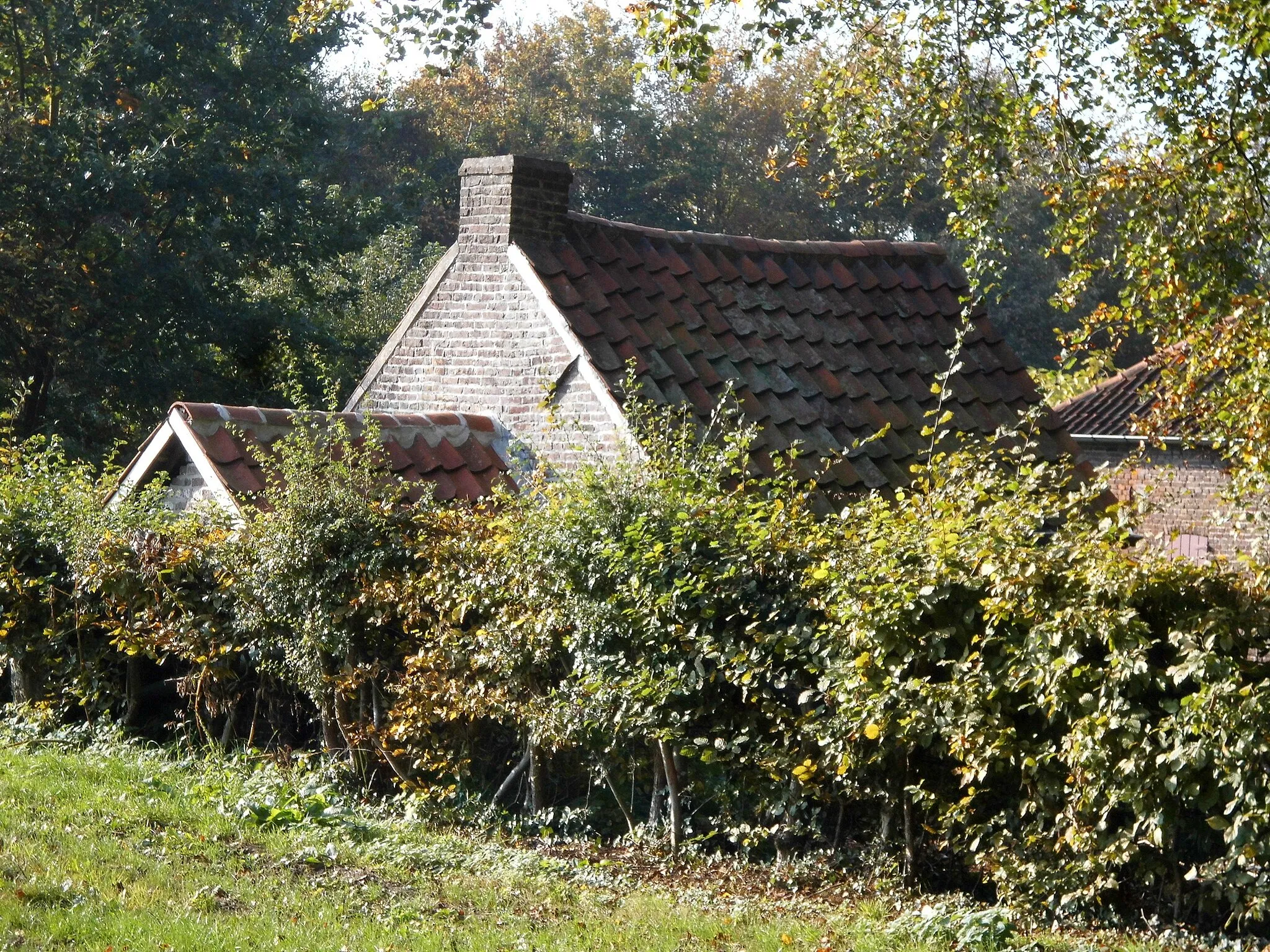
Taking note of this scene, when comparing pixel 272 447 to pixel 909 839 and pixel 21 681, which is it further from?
pixel 909 839

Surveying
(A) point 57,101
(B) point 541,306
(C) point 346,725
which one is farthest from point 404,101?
(C) point 346,725

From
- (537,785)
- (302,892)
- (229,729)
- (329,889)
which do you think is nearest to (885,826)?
(537,785)

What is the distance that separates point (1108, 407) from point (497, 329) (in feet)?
75.4

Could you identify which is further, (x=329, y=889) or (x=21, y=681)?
(x=21, y=681)

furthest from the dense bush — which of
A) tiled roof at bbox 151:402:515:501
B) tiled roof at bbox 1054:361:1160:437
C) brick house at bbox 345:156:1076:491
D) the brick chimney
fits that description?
tiled roof at bbox 1054:361:1160:437

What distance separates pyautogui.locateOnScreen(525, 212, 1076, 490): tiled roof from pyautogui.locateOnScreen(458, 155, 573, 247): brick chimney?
0.67 ft

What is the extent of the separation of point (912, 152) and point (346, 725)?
6.73 metres

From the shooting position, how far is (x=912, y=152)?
11.3 m

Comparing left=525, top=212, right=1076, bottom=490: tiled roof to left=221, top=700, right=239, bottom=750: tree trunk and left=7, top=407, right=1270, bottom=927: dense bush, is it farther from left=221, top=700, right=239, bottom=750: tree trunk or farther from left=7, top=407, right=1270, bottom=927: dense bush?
left=221, top=700, right=239, bottom=750: tree trunk

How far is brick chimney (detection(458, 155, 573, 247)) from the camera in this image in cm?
1226

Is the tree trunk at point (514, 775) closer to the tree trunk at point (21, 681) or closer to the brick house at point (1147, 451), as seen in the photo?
the tree trunk at point (21, 681)

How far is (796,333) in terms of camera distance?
12773mm

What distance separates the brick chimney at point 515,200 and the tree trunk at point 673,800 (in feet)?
20.5

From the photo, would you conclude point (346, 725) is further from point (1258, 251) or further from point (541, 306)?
point (1258, 251)
